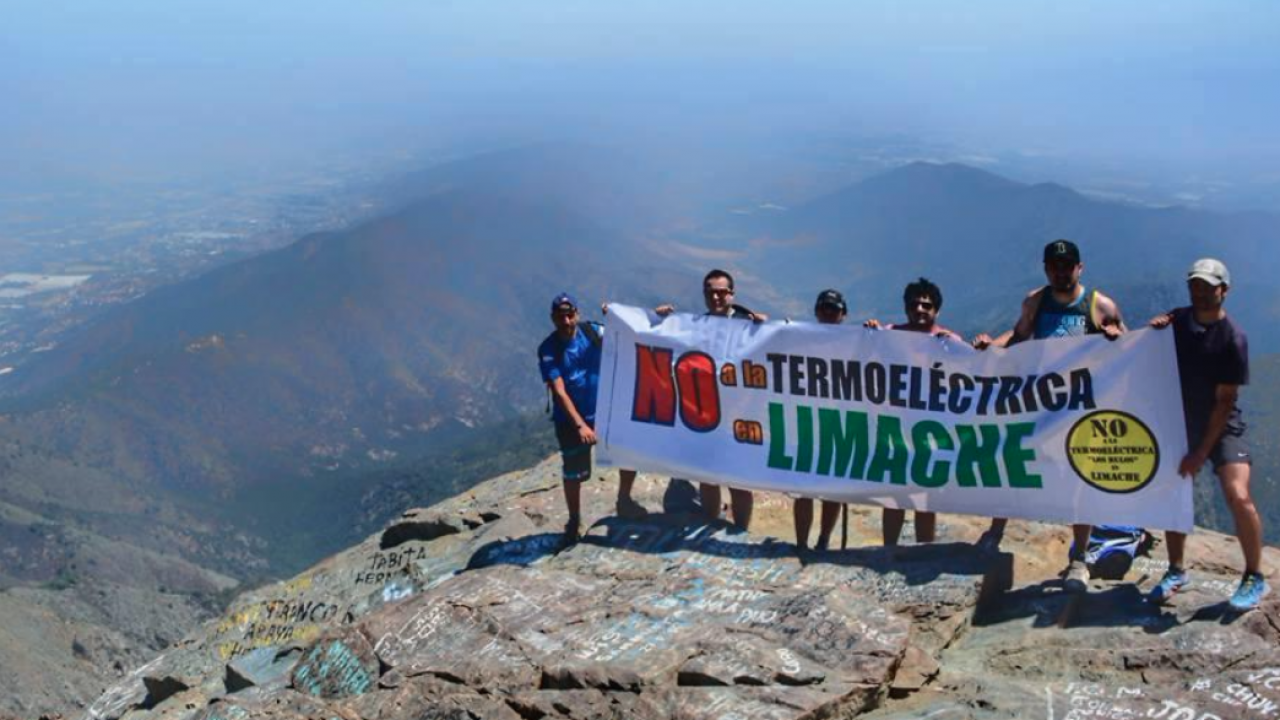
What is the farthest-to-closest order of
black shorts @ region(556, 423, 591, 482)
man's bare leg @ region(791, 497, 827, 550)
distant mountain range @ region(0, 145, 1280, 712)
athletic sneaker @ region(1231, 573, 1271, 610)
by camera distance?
distant mountain range @ region(0, 145, 1280, 712), black shorts @ region(556, 423, 591, 482), man's bare leg @ region(791, 497, 827, 550), athletic sneaker @ region(1231, 573, 1271, 610)

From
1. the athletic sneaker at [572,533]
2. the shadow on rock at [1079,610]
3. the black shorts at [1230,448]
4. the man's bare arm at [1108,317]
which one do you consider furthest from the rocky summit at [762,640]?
the man's bare arm at [1108,317]

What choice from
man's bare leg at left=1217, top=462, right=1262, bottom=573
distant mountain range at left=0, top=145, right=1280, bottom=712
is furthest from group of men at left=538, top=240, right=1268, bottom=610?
distant mountain range at left=0, top=145, right=1280, bottom=712

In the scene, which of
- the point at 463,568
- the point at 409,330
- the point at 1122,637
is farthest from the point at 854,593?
the point at 409,330

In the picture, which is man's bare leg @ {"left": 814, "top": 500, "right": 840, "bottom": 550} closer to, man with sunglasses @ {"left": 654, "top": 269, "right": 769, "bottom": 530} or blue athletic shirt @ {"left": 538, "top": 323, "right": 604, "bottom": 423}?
man with sunglasses @ {"left": 654, "top": 269, "right": 769, "bottom": 530}

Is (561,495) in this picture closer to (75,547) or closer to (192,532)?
(75,547)

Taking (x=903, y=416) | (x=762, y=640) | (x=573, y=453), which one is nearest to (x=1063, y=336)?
(x=903, y=416)

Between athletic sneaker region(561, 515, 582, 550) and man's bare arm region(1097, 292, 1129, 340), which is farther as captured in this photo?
athletic sneaker region(561, 515, 582, 550)
